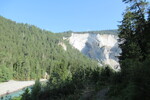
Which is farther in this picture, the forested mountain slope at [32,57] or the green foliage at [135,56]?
the forested mountain slope at [32,57]

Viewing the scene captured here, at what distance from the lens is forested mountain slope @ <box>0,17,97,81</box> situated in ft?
290

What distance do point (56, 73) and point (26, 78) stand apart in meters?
34.7

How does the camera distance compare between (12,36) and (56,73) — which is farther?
(12,36)

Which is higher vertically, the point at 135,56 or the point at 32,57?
the point at 32,57

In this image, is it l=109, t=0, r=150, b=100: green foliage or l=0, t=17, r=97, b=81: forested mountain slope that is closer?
l=109, t=0, r=150, b=100: green foliage

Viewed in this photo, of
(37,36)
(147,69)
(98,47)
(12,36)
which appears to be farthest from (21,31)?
(147,69)

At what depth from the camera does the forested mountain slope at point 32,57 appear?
88438mm

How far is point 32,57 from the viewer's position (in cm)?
12838

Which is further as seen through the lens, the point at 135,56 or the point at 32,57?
the point at 32,57

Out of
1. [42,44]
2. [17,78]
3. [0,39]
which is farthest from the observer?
[42,44]

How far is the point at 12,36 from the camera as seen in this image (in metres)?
158

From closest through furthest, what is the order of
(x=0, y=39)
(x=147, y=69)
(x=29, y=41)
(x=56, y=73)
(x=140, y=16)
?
(x=147, y=69), (x=140, y=16), (x=56, y=73), (x=0, y=39), (x=29, y=41)

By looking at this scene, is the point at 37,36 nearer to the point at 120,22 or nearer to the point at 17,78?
the point at 17,78

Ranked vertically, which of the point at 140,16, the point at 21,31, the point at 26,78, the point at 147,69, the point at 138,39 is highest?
the point at 21,31
